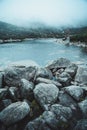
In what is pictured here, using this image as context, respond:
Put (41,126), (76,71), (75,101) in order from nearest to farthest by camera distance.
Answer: (41,126) < (75,101) < (76,71)

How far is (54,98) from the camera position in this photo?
1312 centimetres

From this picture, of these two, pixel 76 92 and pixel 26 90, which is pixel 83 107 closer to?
pixel 76 92

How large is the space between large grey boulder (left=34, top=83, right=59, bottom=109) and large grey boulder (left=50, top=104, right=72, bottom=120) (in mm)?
543

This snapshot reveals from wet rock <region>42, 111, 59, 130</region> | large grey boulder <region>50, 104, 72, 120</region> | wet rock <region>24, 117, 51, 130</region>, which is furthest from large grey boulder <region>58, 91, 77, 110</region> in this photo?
wet rock <region>24, 117, 51, 130</region>

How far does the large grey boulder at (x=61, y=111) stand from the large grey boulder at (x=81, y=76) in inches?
147

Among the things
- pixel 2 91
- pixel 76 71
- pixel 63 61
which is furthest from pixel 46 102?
pixel 63 61

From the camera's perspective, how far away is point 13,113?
1181 cm

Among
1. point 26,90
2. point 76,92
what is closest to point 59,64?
point 76,92

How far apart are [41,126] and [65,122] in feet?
3.94

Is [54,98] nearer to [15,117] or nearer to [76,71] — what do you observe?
[15,117]

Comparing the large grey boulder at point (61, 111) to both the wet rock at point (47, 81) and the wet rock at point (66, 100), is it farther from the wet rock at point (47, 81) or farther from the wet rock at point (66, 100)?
the wet rock at point (47, 81)

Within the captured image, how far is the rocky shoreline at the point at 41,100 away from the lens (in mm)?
11797

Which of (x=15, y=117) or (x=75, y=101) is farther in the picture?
(x=75, y=101)

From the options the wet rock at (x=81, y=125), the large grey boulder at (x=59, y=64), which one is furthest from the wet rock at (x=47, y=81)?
the large grey boulder at (x=59, y=64)
